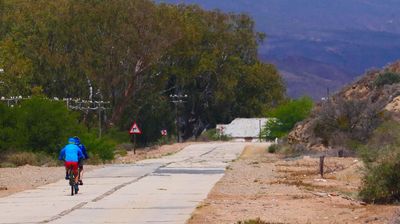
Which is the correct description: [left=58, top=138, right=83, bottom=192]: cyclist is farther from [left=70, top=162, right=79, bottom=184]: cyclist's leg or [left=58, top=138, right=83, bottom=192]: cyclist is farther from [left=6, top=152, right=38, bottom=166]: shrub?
[left=6, top=152, right=38, bottom=166]: shrub

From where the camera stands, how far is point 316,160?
5103cm

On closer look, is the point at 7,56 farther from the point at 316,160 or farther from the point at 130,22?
the point at 316,160

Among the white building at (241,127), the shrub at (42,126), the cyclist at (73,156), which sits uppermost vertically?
the white building at (241,127)

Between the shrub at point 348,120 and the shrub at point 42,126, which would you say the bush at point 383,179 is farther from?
the shrub at point 348,120

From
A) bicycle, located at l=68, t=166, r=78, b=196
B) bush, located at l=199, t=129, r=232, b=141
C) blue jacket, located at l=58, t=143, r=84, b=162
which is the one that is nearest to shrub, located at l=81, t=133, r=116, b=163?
blue jacket, located at l=58, t=143, r=84, b=162

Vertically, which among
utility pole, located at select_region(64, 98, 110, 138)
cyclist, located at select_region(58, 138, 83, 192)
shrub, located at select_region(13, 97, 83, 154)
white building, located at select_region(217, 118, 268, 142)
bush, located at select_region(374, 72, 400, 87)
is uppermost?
bush, located at select_region(374, 72, 400, 87)

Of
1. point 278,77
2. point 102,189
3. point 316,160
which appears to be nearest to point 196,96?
point 278,77

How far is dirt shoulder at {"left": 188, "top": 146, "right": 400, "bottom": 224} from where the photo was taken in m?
20.9

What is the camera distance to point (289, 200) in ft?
84.7

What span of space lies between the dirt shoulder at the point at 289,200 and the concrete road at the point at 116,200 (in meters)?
0.59

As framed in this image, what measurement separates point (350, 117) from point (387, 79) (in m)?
10.1

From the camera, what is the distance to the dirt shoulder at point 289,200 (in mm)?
20938

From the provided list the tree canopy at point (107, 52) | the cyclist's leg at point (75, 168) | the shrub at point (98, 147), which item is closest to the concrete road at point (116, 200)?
the cyclist's leg at point (75, 168)

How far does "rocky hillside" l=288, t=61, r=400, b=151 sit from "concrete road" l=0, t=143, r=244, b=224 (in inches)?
768
